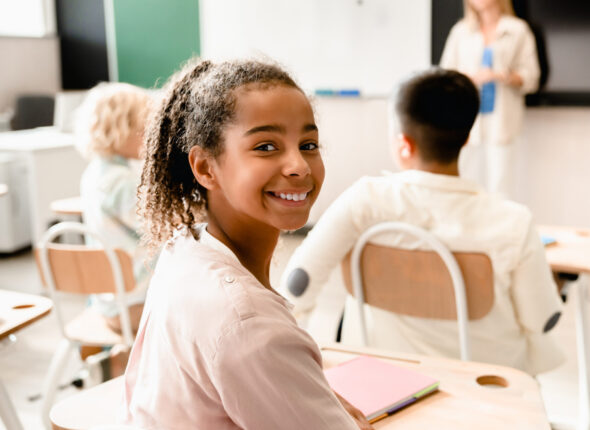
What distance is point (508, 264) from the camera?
1.50 m

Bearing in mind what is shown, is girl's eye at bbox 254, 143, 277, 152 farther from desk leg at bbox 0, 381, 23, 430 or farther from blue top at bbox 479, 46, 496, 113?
blue top at bbox 479, 46, 496, 113

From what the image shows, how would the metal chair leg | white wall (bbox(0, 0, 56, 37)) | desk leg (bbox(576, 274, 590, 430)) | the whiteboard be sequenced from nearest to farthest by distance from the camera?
desk leg (bbox(576, 274, 590, 430)), the metal chair leg, the whiteboard, white wall (bbox(0, 0, 56, 37))

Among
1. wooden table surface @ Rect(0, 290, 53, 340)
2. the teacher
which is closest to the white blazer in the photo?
the teacher

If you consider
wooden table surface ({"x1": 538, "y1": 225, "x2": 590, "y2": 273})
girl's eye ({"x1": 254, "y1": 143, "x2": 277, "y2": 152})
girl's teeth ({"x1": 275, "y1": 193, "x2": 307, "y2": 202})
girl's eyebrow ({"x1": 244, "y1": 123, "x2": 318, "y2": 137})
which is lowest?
wooden table surface ({"x1": 538, "y1": 225, "x2": 590, "y2": 273})

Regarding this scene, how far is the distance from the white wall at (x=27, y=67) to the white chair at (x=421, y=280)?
5.00 m

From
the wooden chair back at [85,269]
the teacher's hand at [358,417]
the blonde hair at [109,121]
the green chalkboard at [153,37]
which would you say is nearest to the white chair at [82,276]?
the wooden chair back at [85,269]

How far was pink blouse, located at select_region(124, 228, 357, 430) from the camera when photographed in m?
0.65

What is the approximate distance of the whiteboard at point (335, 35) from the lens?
178 inches

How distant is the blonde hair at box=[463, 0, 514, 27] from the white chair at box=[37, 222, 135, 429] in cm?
284

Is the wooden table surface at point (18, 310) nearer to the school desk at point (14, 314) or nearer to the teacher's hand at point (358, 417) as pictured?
the school desk at point (14, 314)

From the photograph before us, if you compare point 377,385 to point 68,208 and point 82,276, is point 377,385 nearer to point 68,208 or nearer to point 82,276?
Answer: point 82,276

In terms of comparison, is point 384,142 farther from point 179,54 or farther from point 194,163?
point 194,163

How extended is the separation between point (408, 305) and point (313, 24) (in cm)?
361

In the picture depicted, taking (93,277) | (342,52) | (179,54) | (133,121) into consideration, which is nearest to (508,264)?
(93,277)
